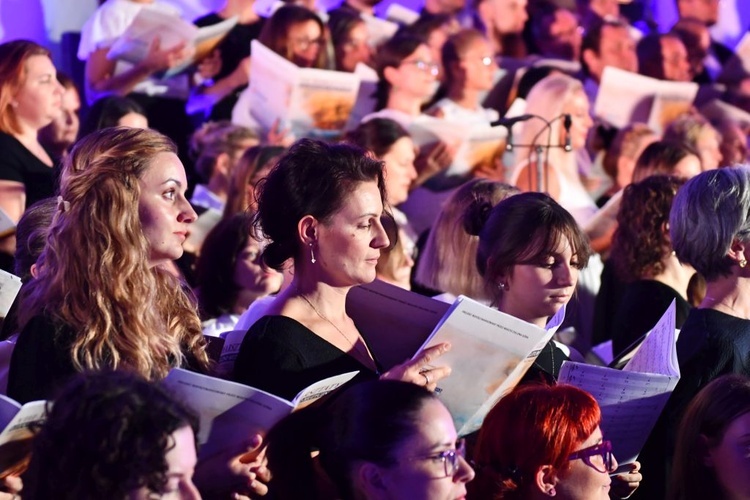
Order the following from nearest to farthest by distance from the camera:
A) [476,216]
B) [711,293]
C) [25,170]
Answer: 1. [711,293]
2. [476,216]
3. [25,170]

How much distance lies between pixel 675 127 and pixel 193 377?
4168 mm

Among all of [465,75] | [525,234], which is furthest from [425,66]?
[525,234]

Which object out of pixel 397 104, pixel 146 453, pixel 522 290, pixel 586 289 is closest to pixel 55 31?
pixel 397 104

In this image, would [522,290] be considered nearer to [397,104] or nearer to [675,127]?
[397,104]

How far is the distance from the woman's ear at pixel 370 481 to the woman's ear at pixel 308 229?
2.07ft

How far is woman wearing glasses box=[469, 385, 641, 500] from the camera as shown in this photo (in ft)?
8.21

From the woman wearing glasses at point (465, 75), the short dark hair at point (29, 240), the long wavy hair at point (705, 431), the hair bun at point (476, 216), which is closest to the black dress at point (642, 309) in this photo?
the hair bun at point (476, 216)

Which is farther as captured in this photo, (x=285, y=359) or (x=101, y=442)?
(x=285, y=359)

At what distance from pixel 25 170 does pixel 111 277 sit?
6.00 ft

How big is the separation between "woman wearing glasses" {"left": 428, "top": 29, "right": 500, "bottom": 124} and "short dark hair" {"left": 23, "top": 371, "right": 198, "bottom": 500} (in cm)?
389

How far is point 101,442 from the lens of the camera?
5.95 ft

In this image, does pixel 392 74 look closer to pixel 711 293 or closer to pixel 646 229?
pixel 646 229

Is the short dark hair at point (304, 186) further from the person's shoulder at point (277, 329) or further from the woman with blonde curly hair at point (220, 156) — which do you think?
the woman with blonde curly hair at point (220, 156)

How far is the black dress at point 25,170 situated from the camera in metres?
4.05
